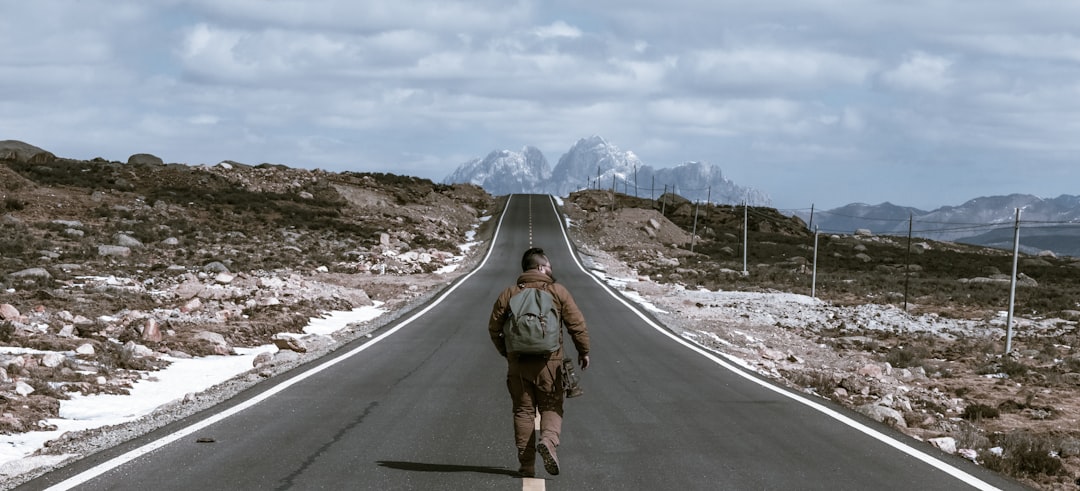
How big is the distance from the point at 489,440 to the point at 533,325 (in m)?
2.12

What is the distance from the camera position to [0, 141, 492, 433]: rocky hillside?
13.8m

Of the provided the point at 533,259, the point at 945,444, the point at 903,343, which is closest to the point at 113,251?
the point at 903,343

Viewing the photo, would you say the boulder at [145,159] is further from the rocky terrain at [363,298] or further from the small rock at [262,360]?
the small rock at [262,360]

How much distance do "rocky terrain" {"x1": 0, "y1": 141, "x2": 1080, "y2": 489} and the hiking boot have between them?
3.98m

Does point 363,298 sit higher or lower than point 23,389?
lower

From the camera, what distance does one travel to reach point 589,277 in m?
41.5

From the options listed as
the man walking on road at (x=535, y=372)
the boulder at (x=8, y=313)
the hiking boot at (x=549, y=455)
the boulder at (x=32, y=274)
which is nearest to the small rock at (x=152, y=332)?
the boulder at (x=8, y=313)

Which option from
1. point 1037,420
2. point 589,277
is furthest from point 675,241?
point 1037,420

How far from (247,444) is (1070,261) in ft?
394

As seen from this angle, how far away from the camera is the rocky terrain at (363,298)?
A: 12258 mm

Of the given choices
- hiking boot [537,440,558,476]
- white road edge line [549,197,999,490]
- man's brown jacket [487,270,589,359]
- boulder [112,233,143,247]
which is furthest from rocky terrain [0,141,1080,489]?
hiking boot [537,440,558,476]

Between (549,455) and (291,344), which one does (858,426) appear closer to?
(549,455)

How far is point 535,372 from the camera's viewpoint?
6.98 metres

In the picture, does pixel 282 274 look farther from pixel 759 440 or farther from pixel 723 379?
pixel 759 440
